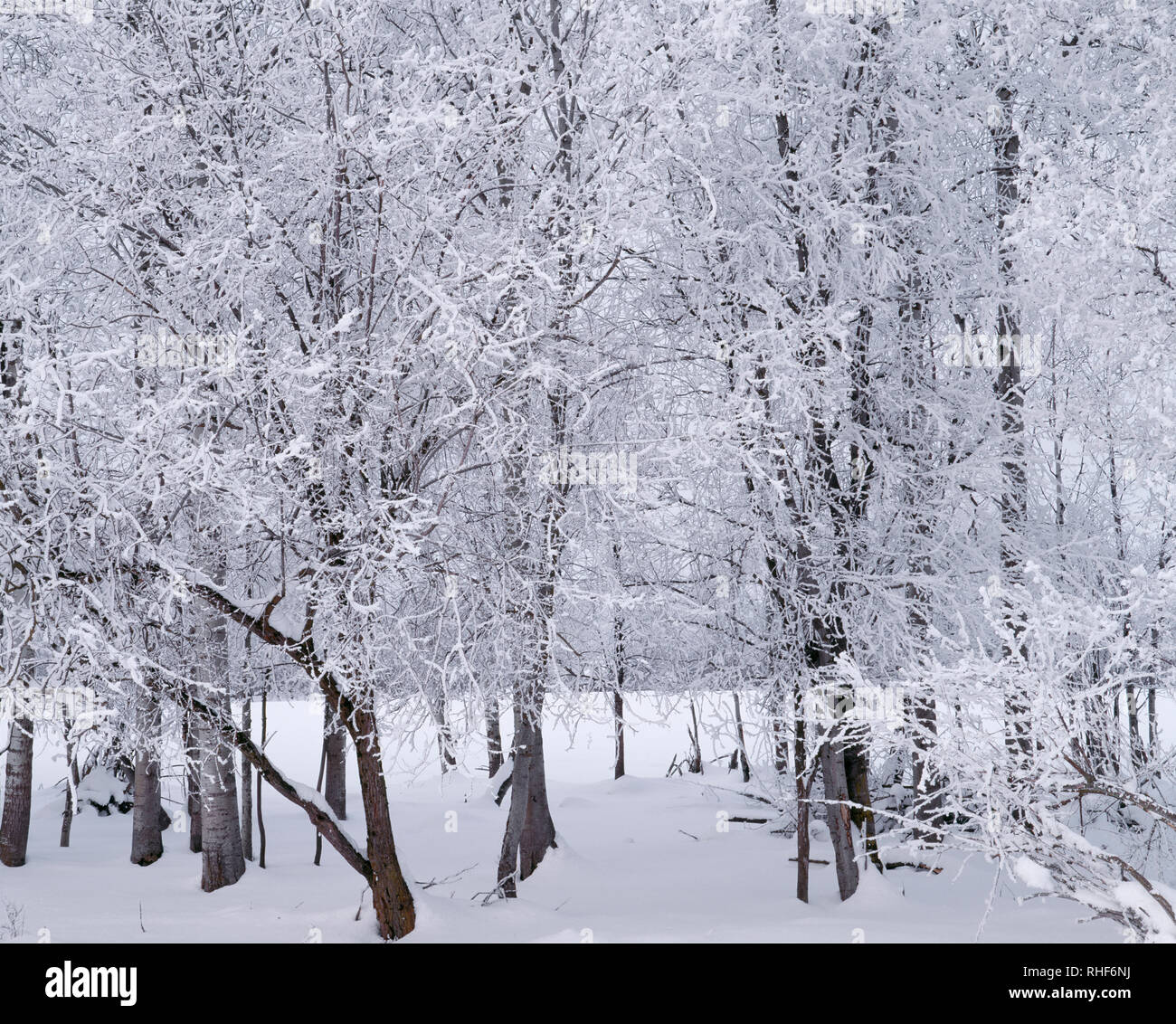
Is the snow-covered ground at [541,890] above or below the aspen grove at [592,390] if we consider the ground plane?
below

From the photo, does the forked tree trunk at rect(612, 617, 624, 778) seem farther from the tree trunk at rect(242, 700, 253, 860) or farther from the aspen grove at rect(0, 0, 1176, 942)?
the tree trunk at rect(242, 700, 253, 860)

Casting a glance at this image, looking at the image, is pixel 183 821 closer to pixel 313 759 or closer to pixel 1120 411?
pixel 313 759

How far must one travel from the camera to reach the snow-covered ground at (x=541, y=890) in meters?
8.30

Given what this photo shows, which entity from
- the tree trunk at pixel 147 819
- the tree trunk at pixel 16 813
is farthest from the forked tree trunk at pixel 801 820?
the tree trunk at pixel 16 813

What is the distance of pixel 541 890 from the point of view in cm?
1103

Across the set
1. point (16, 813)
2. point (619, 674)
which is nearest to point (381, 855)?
point (619, 674)

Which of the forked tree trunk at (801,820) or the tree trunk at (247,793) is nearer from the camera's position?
the forked tree trunk at (801,820)

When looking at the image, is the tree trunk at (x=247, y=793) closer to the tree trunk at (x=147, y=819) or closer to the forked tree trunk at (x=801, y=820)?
the tree trunk at (x=147, y=819)

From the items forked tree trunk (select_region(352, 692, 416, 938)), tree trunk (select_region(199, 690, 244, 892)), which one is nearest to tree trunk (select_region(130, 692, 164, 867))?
tree trunk (select_region(199, 690, 244, 892))

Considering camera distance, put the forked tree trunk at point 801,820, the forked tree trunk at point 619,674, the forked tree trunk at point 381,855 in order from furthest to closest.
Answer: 1. the forked tree trunk at point 801,820
2. the forked tree trunk at point 619,674
3. the forked tree trunk at point 381,855

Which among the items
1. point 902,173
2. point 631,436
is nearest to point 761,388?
point 631,436

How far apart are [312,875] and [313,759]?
1504cm

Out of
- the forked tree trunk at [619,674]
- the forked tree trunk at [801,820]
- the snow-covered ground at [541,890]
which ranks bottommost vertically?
the snow-covered ground at [541,890]

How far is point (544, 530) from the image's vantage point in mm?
7812
